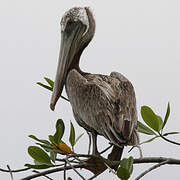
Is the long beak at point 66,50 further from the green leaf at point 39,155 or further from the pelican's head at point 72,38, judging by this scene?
the green leaf at point 39,155

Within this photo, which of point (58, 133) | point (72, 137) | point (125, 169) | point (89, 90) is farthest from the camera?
point (89, 90)

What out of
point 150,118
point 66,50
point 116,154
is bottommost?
point 116,154

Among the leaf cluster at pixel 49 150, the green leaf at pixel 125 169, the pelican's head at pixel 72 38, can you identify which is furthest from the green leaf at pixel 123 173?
the pelican's head at pixel 72 38

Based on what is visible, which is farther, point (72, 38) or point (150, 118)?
point (72, 38)

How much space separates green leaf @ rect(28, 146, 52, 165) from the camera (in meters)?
1.17

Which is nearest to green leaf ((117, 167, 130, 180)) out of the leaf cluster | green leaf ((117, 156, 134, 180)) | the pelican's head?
green leaf ((117, 156, 134, 180))

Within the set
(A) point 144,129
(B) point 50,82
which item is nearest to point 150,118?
(A) point 144,129

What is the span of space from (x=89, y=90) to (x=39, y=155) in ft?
1.39

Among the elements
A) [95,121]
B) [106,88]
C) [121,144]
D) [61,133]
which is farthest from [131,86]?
[61,133]

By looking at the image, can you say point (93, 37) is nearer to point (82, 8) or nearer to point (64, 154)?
point (82, 8)

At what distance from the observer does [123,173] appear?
944mm

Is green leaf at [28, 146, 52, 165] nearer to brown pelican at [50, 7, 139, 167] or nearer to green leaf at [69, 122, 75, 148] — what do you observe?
green leaf at [69, 122, 75, 148]

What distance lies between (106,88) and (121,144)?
28cm

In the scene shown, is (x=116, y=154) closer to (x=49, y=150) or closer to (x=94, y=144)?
(x=94, y=144)
